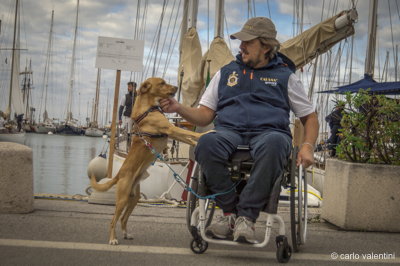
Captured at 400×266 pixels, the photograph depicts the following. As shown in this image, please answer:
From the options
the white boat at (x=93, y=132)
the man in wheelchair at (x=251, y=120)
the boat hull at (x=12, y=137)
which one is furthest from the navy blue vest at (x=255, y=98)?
the white boat at (x=93, y=132)

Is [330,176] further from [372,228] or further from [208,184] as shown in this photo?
[208,184]

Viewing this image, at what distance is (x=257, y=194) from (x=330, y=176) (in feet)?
6.49

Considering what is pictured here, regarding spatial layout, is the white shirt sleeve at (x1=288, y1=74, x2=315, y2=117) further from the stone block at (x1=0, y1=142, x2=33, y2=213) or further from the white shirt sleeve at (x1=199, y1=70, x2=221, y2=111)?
the stone block at (x1=0, y1=142, x2=33, y2=213)

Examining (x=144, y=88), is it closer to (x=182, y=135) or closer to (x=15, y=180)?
(x=182, y=135)

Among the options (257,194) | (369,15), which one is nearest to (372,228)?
(257,194)

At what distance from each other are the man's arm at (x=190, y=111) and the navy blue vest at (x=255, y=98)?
0.69 ft

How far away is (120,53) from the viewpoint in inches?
293

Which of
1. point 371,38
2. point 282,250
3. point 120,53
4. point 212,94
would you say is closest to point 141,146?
point 212,94

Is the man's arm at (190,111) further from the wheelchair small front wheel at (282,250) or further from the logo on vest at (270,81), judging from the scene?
the wheelchair small front wheel at (282,250)

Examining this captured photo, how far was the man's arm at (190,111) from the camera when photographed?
12.9 feet

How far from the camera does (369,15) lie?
16500 millimetres

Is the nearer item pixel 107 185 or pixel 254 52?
pixel 254 52

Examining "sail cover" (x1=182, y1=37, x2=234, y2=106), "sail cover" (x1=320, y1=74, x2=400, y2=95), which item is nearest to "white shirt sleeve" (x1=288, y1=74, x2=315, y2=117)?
"sail cover" (x1=182, y1=37, x2=234, y2=106)

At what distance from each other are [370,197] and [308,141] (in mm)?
1342
